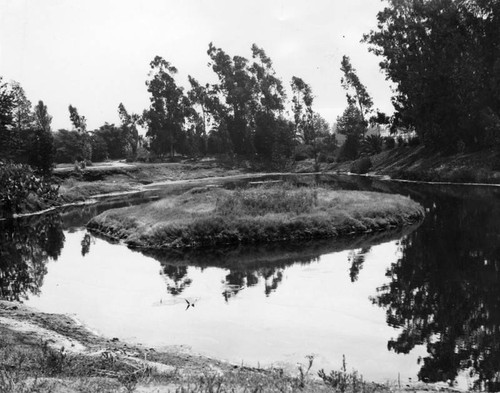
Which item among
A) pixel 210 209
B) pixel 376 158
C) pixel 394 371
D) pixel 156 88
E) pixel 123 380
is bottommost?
pixel 394 371

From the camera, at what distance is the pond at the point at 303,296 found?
14031 mm

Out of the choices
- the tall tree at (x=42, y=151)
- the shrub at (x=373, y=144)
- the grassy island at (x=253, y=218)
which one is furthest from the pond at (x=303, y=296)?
the shrub at (x=373, y=144)

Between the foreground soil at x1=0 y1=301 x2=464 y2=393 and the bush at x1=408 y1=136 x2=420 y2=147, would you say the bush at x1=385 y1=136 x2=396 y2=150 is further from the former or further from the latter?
the foreground soil at x1=0 y1=301 x2=464 y2=393

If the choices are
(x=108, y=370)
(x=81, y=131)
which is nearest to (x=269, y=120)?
(x=81, y=131)

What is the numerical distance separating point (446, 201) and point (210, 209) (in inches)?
1037

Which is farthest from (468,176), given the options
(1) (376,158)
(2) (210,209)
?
(2) (210,209)

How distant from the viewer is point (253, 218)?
104 ft

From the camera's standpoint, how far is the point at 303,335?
15617 mm

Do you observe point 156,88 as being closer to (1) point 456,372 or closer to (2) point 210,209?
(2) point 210,209

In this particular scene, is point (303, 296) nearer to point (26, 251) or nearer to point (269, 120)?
point (26, 251)

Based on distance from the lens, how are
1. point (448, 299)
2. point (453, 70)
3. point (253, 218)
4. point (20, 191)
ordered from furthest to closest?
point (453, 70) < point (20, 191) < point (253, 218) < point (448, 299)

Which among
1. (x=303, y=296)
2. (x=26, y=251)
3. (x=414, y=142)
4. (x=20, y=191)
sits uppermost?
(x=414, y=142)

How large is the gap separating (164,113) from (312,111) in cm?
4147

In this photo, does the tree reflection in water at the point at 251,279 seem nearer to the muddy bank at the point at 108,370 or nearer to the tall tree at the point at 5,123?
the muddy bank at the point at 108,370
